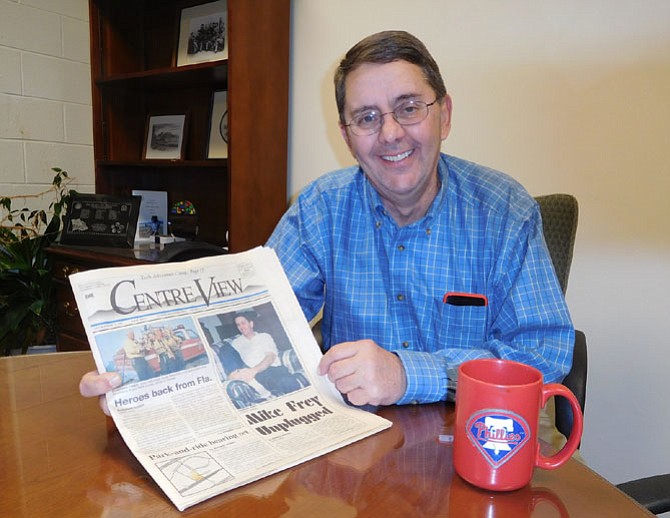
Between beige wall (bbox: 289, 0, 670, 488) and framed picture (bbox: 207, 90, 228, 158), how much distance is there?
0.94 m

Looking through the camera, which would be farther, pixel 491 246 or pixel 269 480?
pixel 491 246

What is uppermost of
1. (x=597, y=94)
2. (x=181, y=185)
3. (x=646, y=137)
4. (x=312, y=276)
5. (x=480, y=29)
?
(x=480, y=29)

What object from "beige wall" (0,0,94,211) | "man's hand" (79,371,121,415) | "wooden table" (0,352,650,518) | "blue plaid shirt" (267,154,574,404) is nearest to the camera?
"wooden table" (0,352,650,518)

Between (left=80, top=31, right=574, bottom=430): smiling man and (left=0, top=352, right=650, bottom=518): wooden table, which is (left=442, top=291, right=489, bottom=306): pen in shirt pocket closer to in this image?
(left=80, top=31, right=574, bottom=430): smiling man

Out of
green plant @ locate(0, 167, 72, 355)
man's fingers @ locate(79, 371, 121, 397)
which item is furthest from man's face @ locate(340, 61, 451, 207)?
green plant @ locate(0, 167, 72, 355)

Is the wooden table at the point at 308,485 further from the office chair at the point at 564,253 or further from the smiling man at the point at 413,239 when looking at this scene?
the office chair at the point at 564,253

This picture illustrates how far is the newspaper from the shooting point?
22.8 inches

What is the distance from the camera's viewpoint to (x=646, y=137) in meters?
1.45

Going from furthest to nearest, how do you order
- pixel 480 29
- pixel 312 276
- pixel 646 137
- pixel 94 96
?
pixel 94 96 < pixel 480 29 < pixel 646 137 < pixel 312 276

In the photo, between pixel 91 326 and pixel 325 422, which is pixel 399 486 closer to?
pixel 325 422

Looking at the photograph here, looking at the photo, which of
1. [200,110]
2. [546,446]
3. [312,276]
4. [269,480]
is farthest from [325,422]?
[200,110]

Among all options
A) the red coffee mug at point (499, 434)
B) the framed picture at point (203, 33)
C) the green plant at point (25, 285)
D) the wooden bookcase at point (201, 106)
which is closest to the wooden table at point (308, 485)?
the red coffee mug at point (499, 434)

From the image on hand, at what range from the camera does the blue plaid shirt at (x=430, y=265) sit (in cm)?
95

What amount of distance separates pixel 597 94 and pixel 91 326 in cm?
146
